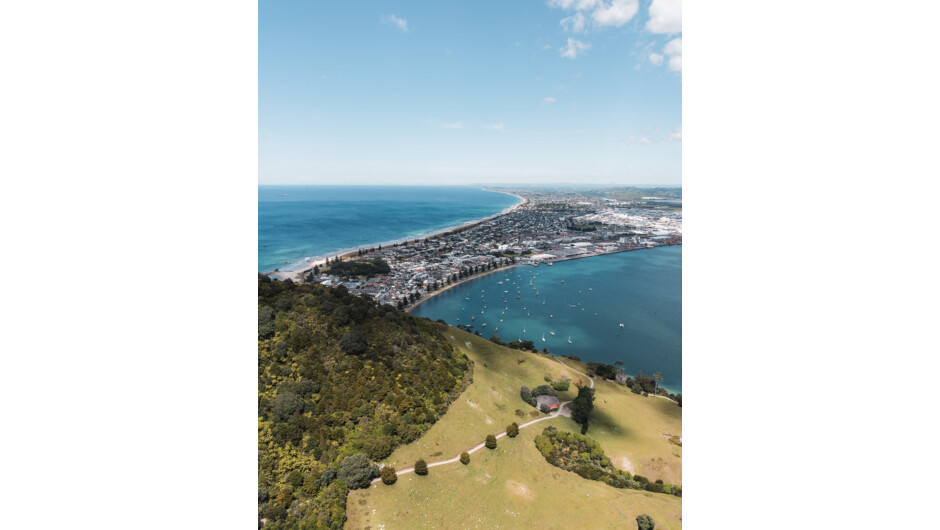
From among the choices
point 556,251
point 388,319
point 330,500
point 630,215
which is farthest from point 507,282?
point 630,215

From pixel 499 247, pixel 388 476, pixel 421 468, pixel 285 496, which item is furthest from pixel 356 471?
pixel 499 247

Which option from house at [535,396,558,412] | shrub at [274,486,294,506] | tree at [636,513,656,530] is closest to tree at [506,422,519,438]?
house at [535,396,558,412]

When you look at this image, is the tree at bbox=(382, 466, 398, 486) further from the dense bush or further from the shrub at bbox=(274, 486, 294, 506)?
the dense bush

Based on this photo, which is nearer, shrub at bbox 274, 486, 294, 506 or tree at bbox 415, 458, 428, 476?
shrub at bbox 274, 486, 294, 506

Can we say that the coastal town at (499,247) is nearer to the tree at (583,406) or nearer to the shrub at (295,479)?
the shrub at (295,479)
